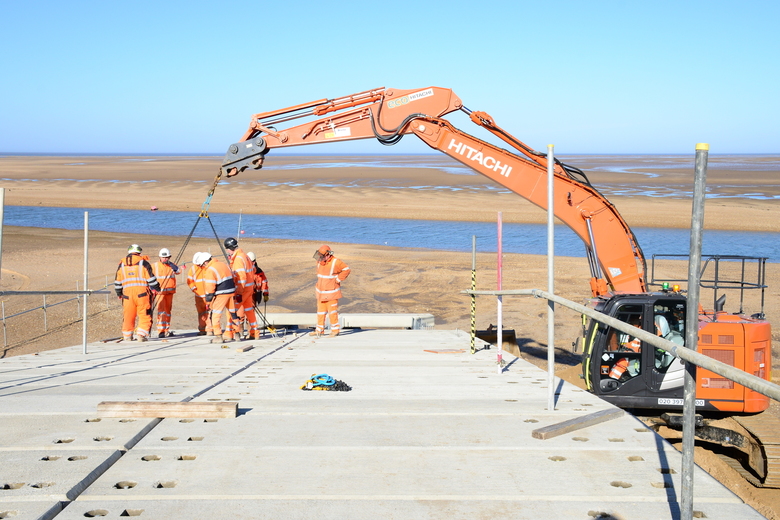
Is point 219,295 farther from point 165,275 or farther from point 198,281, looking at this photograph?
point 165,275

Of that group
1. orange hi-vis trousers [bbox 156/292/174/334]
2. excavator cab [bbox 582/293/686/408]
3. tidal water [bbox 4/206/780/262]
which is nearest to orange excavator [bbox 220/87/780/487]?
excavator cab [bbox 582/293/686/408]

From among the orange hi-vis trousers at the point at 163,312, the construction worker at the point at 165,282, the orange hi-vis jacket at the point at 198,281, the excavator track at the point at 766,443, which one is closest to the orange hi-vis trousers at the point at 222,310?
the orange hi-vis jacket at the point at 198,281

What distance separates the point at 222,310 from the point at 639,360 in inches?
261

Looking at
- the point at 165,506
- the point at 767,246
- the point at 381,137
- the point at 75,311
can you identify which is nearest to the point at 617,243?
the point at 381,137

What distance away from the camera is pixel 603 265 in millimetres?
9617

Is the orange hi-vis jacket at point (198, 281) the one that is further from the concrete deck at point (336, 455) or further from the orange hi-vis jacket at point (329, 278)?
the concrete deck at point (336, 455)

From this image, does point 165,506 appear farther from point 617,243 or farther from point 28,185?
point 28,185

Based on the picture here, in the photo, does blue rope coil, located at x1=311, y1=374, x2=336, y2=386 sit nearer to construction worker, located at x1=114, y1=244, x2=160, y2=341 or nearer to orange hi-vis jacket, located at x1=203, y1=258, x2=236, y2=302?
orange hi-vis jacket, located at x1=203, y1=258, x2=236, y2=302

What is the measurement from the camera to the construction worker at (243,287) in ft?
40.6

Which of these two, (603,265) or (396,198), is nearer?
(603,265)

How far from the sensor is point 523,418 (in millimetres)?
5656

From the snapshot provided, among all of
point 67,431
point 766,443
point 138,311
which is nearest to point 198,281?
point 138,311

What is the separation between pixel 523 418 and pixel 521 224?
108 feet

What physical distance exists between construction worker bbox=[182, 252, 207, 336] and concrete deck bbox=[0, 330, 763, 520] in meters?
4.91
